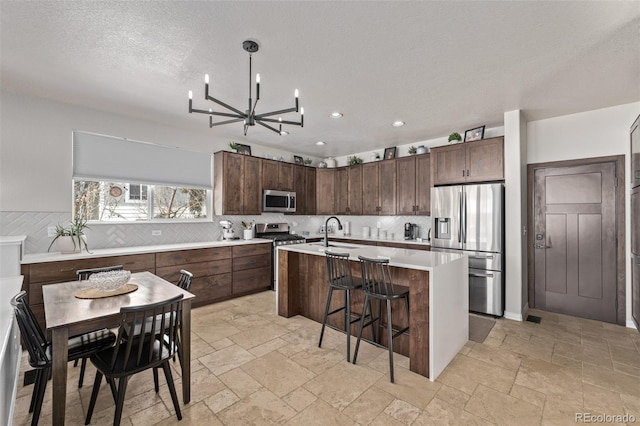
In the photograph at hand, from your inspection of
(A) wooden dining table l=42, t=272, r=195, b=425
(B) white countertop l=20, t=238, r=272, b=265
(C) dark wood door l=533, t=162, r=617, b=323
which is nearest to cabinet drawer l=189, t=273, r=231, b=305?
(B) white countertop l=20, t=238, r=272, b=265

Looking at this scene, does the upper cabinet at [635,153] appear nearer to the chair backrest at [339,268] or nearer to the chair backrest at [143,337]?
the chair backrest at [339,268]

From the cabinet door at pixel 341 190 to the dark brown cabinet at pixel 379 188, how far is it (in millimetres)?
423

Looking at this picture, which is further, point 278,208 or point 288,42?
point 278,208

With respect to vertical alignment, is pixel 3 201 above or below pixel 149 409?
above

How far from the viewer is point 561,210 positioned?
3.93m

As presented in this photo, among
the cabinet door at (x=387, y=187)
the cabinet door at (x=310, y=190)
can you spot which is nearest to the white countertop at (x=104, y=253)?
the cabinet door at (x=310, y=190)

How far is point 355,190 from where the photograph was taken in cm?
609

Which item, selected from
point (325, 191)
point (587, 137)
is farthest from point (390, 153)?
point (587, 137)

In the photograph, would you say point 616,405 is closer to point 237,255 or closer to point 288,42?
point 288,42

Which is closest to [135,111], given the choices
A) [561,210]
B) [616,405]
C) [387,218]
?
[387,218]

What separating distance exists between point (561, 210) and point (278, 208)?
4418 millimetres

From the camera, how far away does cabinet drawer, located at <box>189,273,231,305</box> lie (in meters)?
4.28

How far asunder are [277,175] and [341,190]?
1456 millimetres

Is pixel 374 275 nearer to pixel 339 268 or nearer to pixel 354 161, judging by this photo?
pixel 339 268
